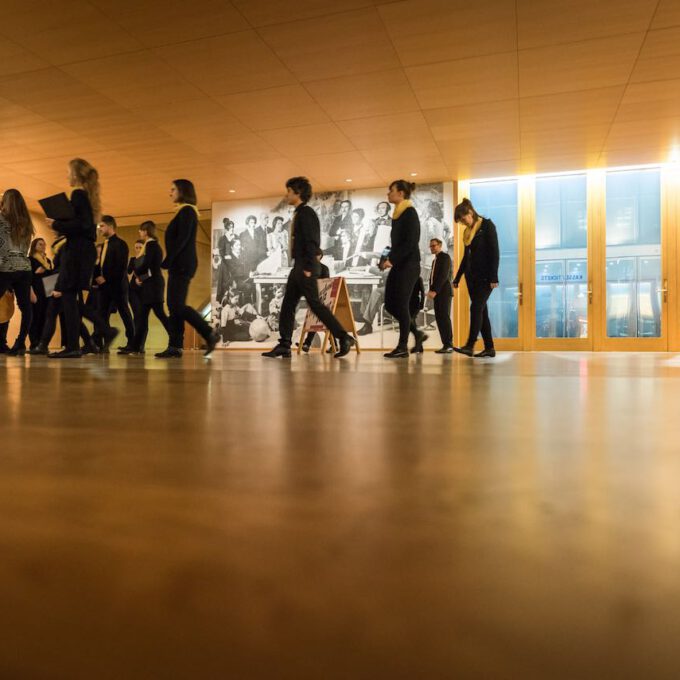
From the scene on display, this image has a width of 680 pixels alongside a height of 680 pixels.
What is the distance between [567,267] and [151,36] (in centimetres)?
780

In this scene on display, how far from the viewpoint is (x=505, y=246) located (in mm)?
10570

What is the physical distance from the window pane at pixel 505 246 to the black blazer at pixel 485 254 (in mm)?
5313

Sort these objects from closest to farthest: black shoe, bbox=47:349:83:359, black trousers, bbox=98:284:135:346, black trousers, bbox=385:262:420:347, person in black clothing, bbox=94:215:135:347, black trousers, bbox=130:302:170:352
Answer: black shoe, bbox=47:349:83:359
black trousers, bbox=385:262:420:347
black trousers, bbox=130:302:170:352
person in black clothing, bbox=94:215:135:347
black trousers, bbox=98:284:135:346

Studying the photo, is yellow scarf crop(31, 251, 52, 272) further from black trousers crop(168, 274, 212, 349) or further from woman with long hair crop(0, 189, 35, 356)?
black trousers crop(168, 274, 212, 349)

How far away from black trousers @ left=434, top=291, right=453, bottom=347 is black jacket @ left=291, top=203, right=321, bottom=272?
2354 millimetres

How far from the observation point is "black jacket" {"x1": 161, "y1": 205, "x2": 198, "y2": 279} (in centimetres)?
476

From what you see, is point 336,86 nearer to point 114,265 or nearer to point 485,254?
point 485,254

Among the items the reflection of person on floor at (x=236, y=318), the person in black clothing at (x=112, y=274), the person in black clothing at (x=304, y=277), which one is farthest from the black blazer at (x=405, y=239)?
the reflection of person on floor at (x=236, y=318)

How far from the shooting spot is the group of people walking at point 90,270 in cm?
420

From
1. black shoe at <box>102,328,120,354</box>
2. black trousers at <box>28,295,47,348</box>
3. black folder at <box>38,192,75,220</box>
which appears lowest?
black shoe at <box>102,328,120,354</box>

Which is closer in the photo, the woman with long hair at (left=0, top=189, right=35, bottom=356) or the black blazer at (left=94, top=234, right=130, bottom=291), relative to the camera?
the woman with long hair at (left=0, top=189, right=35, bottom=356)

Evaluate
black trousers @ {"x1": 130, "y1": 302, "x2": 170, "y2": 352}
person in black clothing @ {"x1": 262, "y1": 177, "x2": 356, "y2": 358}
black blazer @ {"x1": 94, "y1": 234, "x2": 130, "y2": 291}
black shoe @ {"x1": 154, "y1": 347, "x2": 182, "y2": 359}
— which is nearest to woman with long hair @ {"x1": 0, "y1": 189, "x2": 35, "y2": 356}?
black blazer @ {"x1": 94, "y1": 234, "x2": 130, "y2": 291}

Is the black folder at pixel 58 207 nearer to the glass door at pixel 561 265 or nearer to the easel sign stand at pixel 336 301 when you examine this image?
the easel sign stand at pixel 336 301

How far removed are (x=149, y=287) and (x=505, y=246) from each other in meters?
7.12
